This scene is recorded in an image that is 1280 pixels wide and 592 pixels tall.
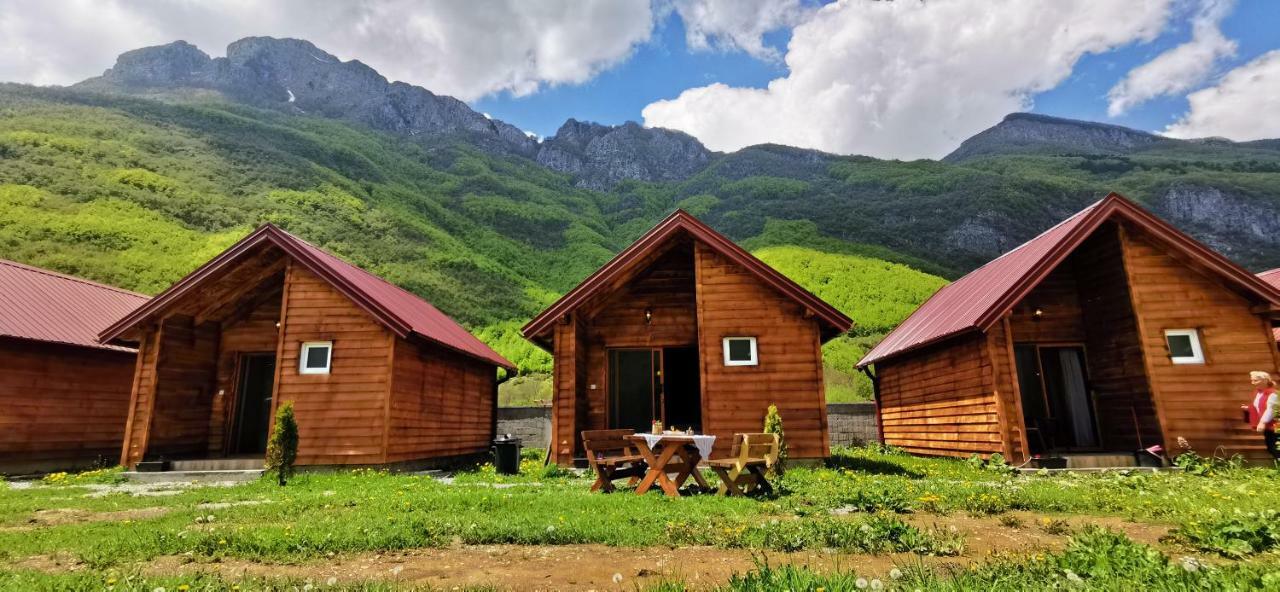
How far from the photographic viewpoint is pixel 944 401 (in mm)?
Result: 15422

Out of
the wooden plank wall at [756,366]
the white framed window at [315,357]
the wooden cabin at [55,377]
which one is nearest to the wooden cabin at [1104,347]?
the wooden plank wall at [756,366]

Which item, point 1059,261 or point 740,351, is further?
point 740,351

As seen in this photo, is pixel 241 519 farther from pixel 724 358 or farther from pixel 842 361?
pixel 842 361

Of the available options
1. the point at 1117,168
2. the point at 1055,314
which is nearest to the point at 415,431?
the point at 1055,314

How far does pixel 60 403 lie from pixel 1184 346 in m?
27.7

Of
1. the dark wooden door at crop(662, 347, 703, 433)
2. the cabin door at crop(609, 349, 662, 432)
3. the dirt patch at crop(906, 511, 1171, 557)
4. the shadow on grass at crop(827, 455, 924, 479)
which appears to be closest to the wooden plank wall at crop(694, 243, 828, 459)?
the shadow on grass at crop(827, 455, 924, 479)

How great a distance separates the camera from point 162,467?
1370cm

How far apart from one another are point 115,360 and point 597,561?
1929 cm

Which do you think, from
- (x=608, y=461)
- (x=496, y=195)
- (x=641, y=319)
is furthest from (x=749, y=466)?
(x=496, y=195)

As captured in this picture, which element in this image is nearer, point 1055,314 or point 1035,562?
point 1035,562

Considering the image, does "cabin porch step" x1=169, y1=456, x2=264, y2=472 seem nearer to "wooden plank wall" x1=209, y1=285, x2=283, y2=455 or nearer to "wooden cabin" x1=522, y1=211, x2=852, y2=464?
"wooden plank wall" x1=209, y1=285, x2=283, y2=455

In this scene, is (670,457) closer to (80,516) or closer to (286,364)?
(80,516)

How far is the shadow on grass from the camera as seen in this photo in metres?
12.4

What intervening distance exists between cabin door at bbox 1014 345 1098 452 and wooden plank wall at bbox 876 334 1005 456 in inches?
79.1
